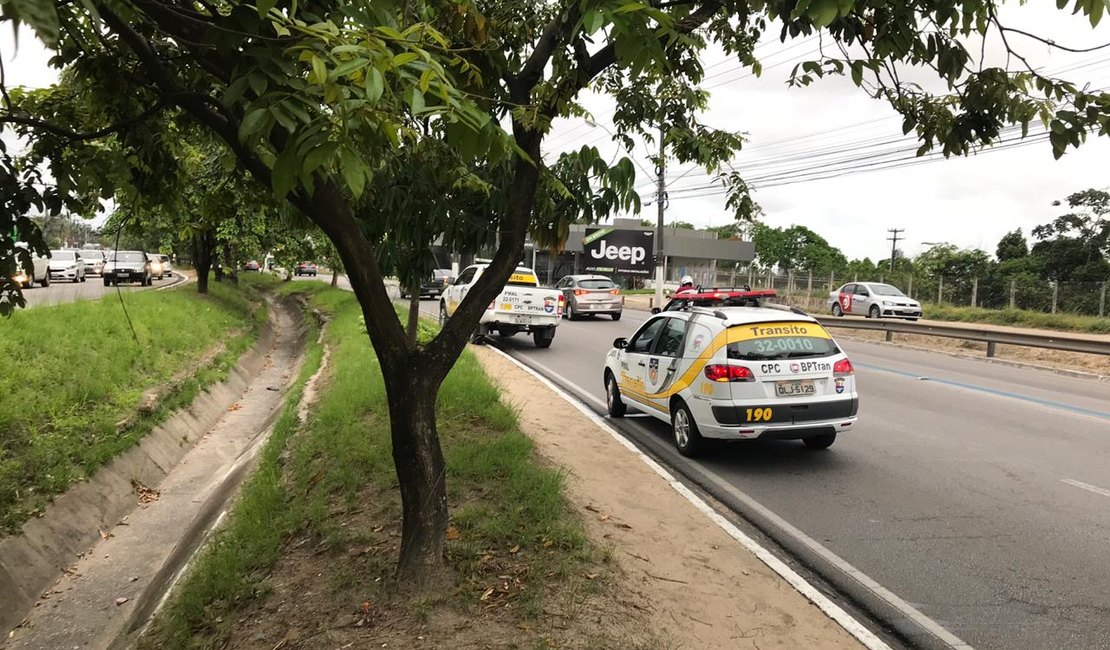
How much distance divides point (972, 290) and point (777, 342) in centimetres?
2769

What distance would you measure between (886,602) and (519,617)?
2.26 m

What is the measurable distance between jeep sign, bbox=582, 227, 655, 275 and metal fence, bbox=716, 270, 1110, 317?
10.9 meters

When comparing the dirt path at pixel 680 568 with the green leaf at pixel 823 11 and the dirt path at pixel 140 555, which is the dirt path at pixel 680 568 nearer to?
the green leaf at pixel 823 11

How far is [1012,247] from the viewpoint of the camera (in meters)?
43.3

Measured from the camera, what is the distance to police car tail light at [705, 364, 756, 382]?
278 inches

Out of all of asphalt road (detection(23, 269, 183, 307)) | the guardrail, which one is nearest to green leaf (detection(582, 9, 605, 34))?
asphalt road (detection(23, 269, 183, 307))

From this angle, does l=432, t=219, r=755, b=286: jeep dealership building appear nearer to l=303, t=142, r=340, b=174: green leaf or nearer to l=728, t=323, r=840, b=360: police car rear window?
l=728, t=323, r=840, b=360: police car rear window

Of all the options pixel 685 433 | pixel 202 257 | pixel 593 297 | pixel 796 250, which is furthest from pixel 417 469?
pixel 796 250

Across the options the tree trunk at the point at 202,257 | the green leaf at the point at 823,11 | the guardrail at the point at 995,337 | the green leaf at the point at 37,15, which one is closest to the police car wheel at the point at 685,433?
the green leaf at the point at 823,11

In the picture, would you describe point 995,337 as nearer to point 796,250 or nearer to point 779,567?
point 779,567

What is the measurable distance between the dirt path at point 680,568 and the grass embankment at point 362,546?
1.11 feet

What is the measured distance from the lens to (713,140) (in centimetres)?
612

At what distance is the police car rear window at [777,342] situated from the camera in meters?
7.18

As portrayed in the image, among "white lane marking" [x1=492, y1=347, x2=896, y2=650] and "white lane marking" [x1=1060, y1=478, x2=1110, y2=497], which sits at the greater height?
"white lane marking" [x1=1060, y1=478, x2=1110, y2=497]
